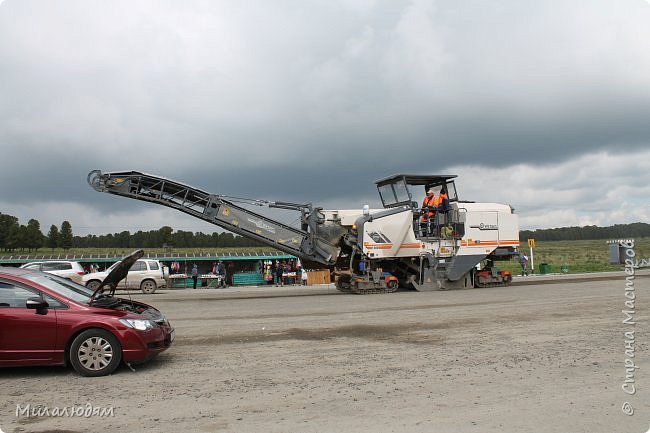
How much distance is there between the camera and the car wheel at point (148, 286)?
24.3 meters

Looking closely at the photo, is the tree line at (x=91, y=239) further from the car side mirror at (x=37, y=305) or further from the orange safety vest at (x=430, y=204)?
the car side mirror at (x=37, y=305)

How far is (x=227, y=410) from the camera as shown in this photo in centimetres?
500

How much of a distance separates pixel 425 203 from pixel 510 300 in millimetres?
6488

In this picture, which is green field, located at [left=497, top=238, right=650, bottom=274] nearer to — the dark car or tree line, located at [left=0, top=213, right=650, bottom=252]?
tree line, located at [left=0, top=213, right=650, bottom=252]

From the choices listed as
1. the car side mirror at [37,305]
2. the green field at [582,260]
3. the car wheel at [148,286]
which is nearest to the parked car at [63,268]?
the car wheel at [148,286]

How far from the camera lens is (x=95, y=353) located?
21.1 feet

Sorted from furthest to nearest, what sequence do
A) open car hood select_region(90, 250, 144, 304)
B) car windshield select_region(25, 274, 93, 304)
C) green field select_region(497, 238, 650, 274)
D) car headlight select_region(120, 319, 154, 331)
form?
green field select_region(497, 238, 650, 274)
open car hood select_region(90, 250, 144, 304)
car windshield select_region(25, 274, 93, 304)
car headlight select_region(120, 319, 154, 331)

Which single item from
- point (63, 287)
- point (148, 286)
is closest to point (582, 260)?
point (148, 286)

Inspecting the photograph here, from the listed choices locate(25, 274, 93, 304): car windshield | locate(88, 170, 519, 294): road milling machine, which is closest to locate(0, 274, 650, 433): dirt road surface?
locate(25, 274, 93, 304): car windshield

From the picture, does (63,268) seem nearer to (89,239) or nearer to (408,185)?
(408,185)

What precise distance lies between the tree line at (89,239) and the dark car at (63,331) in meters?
48.6

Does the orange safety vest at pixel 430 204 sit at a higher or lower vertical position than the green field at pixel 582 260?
higher

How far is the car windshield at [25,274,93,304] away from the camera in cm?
671

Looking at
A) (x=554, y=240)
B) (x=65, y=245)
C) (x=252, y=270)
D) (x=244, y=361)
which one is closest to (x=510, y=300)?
(x=244, y=361)
